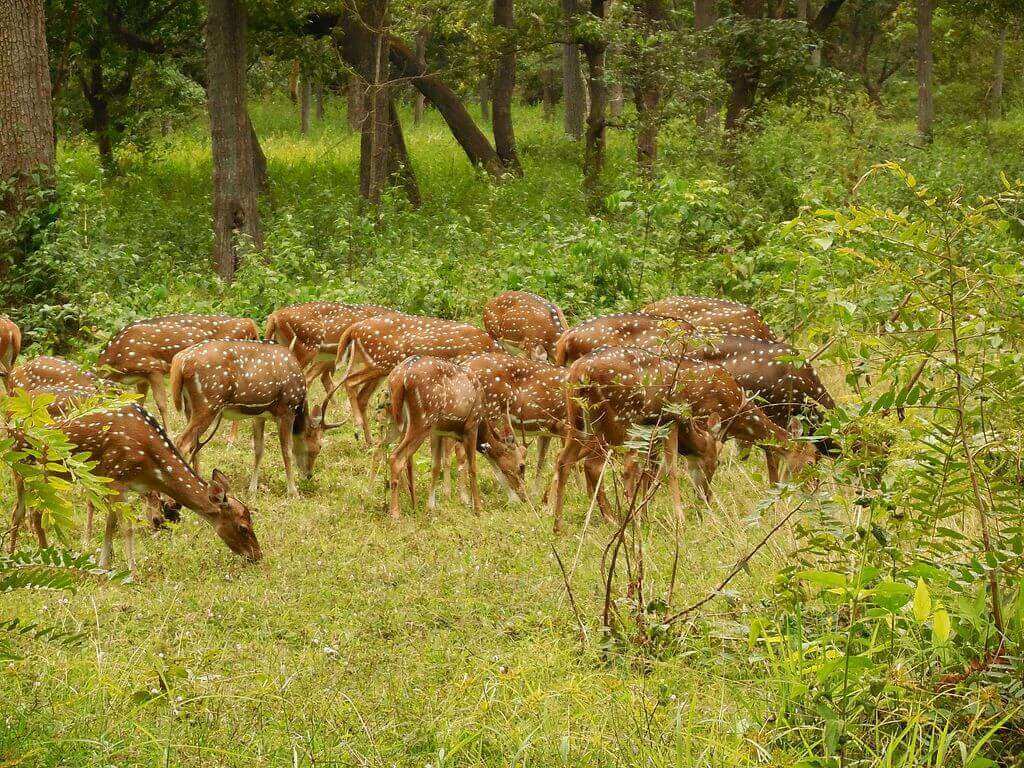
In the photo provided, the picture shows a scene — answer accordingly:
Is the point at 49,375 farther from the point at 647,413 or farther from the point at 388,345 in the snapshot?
the point at 647,413

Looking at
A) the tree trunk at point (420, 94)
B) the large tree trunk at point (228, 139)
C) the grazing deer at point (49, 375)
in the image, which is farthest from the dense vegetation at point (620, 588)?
the tree trunk at point (420, 94)

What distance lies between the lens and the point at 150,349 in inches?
421

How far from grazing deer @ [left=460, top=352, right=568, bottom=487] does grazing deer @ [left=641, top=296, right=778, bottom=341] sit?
1.31 meters

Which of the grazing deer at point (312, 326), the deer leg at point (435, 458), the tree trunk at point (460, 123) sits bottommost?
the deer leg at point (435, 458)

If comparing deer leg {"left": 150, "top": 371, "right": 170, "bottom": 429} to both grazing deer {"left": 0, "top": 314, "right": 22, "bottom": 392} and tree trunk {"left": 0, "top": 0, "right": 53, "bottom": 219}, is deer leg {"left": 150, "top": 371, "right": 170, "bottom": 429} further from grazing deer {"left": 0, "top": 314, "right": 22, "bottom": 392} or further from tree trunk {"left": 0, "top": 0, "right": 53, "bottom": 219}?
tree trunk {"left": 0, "top": 0, "right": 53, "bottom": 219}

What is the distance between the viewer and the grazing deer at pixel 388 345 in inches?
443

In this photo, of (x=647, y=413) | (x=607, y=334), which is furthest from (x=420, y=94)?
(x=647, y=413)

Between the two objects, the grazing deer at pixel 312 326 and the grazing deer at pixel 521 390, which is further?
the grazing deer at pixel 312 326

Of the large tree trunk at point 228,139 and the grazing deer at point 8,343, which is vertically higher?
the large tree trunk at point 228,139

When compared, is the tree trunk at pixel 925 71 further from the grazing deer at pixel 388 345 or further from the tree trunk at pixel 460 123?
the grazing deer at pixel 388 345

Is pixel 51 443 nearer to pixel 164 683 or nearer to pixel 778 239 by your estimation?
pixel 164 683

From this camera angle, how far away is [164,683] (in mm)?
5219

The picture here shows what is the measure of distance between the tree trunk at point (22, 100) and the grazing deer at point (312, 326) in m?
4.16

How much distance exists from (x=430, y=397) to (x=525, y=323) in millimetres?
3198
